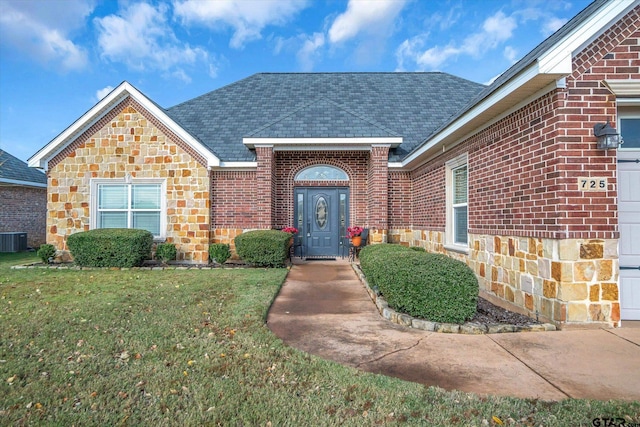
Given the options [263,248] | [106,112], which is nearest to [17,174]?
[106,112]

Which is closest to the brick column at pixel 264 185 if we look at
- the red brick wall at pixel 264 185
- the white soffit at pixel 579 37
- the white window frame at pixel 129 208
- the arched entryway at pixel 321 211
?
the red brick wall at pixel 264 185

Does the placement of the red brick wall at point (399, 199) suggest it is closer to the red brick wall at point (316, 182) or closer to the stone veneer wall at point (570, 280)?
the red brick wall at point (316, 182)

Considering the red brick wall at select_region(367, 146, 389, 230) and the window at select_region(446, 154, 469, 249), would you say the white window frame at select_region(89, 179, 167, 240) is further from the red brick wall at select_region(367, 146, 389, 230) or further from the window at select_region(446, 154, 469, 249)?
the window at select_region(446, 154, 469, 249)

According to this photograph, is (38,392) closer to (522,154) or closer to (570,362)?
(570,362)

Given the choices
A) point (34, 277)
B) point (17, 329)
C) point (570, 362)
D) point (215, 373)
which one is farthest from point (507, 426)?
point (34, 277)

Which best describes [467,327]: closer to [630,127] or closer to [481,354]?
[481,354]

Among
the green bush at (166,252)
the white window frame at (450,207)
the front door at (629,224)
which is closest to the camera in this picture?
the front door at (629,224)

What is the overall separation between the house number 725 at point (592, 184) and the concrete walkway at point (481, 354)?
1.76m

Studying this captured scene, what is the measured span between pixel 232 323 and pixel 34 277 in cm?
639

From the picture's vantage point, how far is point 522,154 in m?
5.09

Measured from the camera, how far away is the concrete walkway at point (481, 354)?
9.40 feet

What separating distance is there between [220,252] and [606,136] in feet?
28.7

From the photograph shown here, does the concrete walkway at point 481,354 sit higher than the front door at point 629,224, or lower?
lower

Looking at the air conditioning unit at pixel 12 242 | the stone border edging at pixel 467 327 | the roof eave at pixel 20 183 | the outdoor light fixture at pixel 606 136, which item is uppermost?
the roof eave at pixel 20 183
